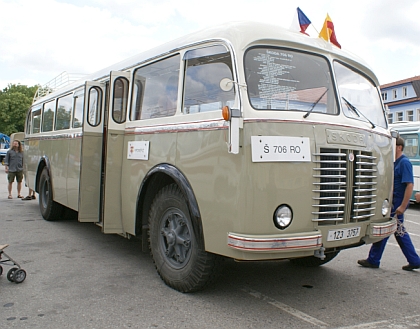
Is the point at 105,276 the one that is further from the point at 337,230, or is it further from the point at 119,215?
the point at 337,230

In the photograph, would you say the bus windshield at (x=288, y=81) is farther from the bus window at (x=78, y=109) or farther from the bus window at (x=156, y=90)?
the bus window at (x=78, y=109)

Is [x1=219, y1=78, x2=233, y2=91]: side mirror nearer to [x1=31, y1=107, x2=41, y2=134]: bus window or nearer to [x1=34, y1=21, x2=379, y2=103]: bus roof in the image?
[x1=34, y1=21, x2=379, y2=103]: bus roof

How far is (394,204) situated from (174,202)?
3000mm

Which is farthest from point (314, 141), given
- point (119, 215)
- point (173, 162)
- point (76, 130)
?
point (76, 130)

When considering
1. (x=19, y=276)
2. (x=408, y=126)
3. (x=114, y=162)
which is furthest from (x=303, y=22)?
(x=408, y=126)

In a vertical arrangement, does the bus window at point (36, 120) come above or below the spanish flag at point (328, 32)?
below

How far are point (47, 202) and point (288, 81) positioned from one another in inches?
251

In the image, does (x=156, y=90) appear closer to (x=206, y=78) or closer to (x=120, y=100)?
(x=120, y=100)

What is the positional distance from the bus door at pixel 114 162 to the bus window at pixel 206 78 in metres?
1.40

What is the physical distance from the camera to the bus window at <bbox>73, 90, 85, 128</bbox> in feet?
23.9

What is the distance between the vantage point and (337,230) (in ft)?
14.0

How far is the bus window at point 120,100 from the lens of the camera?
5.80m

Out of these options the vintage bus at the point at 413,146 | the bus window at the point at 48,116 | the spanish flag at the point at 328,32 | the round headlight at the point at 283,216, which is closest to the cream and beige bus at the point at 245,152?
the round headlight at the point at 283,216

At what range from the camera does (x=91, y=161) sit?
21.0ft
